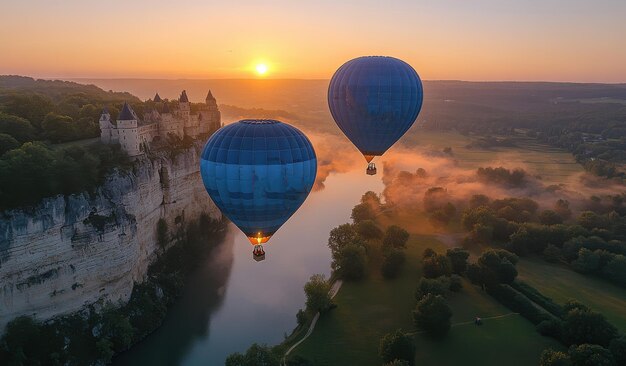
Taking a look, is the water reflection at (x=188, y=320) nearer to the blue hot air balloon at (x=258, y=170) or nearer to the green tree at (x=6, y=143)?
the blue hot air balloon at (x=258, y=170)

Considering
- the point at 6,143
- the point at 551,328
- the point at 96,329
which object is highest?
the point at 6,143

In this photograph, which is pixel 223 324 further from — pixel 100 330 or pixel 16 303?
pixel 16 303

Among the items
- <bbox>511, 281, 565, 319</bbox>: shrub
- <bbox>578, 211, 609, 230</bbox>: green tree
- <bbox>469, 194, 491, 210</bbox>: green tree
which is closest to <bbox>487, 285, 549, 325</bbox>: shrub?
<bbox>511, 281, 565, 319</bbox>: shrub

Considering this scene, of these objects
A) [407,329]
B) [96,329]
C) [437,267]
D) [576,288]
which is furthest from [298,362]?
[576,288]

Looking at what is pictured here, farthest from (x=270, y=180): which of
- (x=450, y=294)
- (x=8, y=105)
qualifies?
(x=8, y=105)

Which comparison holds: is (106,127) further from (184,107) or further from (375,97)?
(375,97)

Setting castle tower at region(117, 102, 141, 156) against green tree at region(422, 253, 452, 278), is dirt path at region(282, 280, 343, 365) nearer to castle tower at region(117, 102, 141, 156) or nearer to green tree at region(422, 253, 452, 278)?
green tree at region(422, 253, 452, 278)

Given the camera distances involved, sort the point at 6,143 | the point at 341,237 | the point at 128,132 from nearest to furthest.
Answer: the point at 6,143
the point at 128,132
the point at 341,237
